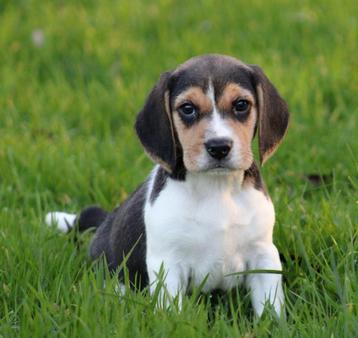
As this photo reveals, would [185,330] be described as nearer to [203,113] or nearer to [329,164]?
[203,113]

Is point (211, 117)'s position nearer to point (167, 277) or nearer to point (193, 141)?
point (193, 141)

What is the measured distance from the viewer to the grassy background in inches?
157

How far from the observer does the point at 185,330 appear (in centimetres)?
371

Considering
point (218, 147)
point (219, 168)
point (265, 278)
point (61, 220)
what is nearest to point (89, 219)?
point (61, 220)

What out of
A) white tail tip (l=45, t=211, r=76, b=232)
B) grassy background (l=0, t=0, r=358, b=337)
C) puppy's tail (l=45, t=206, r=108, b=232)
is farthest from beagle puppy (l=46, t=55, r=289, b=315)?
puppy's tail (l=45, t=206, r=108, b=232)

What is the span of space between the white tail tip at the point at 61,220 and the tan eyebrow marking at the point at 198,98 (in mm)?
1446

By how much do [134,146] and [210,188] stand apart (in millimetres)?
2599

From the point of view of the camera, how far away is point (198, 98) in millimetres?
4195

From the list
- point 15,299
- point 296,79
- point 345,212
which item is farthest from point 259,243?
point 296,79

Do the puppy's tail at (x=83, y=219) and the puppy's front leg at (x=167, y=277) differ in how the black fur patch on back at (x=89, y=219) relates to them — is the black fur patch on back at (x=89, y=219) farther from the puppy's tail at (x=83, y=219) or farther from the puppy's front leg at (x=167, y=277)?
the puppy's front leg at (x=167, y=277)

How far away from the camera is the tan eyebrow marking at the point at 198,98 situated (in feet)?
13.7

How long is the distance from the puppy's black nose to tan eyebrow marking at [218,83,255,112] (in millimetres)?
214

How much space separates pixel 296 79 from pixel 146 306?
4.14 metres

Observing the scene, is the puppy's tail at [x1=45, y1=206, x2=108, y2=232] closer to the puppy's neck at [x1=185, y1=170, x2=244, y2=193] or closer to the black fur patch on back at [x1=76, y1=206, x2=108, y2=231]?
the black fur patch on back at [x1=76, y1=206, x2=108, y2=231]
